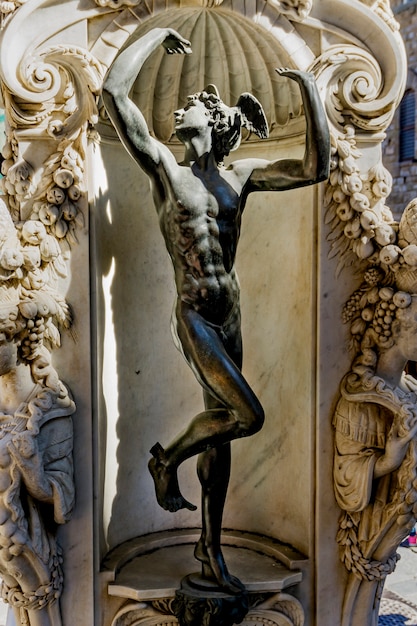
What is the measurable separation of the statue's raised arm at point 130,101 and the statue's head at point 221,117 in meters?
0.19

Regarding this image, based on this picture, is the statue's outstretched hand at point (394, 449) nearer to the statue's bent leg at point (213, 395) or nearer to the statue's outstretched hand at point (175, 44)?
the statue's bent leg at point (213, 395)

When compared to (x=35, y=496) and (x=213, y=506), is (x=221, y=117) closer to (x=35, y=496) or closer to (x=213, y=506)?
(x=213, y=506)

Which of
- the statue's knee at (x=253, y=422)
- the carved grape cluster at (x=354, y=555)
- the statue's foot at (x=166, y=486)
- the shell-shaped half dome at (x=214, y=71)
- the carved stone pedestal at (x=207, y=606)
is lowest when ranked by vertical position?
the carved stone pedestal at (x=207, y=606)

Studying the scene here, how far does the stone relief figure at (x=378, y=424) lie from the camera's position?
321 centimetres

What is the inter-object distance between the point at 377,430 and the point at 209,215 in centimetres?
123

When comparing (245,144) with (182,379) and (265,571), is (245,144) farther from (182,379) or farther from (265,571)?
(265,571)

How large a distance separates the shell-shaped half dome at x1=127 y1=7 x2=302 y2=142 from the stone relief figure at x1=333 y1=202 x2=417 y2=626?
86 cm

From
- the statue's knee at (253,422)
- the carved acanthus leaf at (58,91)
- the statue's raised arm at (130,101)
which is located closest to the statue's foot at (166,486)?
the statue's knee at (253,422)

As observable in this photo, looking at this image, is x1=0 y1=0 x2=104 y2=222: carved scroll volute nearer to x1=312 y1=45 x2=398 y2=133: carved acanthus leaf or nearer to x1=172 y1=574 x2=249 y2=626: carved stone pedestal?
x1=312 y1=45 x2=398 y2=133: carved acanthus leaf

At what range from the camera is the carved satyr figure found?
3229 mm

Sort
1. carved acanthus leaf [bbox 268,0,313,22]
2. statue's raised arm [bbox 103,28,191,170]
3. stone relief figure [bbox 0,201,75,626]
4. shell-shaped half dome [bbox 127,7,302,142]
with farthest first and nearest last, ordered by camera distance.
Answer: shell-shaped half dome [bbox 127,7,302,142] → carved acanthus leaf [bbox 268,0,313,22] → stone relief figure [bbox 0,201,75,626] → statue's raised arm [bbox 103,28,191,170]

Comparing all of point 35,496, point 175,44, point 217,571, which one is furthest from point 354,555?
point 175,44

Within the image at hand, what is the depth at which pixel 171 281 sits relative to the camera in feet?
12.6

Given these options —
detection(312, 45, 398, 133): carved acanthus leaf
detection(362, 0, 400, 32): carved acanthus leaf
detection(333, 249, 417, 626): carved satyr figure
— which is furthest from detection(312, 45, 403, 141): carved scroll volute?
detection(333, 249, 417, 626): carved satyr figure
